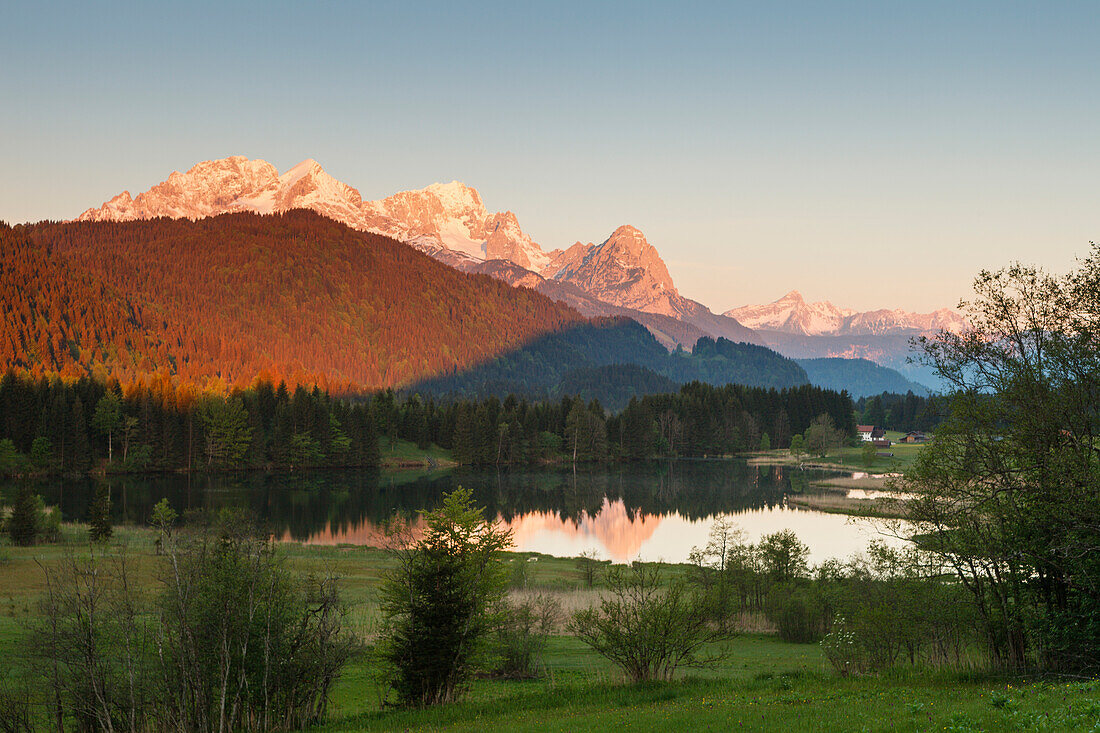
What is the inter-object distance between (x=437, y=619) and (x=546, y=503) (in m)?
90.7

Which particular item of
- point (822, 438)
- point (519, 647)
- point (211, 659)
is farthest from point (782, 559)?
point (822, 438)

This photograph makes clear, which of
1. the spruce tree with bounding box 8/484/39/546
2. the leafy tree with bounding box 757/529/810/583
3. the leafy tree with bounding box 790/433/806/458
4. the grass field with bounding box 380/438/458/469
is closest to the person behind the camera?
the leafy tree with bounding box 757/529/810/583

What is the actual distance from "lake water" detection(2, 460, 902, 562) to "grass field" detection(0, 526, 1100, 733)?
44.4 metres

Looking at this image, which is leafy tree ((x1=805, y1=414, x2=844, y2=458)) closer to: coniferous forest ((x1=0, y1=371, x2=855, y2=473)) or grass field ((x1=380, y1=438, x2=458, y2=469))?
coniferous forest ((x1=0, y1=371, x2=855, y2=473))

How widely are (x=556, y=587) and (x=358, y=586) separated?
13.3 metres

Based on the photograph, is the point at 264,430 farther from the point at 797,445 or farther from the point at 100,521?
the point at 797,445

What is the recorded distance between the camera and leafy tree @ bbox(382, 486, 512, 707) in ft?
82.7

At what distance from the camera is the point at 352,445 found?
165625 mm

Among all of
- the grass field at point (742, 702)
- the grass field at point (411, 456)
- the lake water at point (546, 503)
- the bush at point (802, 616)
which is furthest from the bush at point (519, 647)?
the grass field at point (411, 456)

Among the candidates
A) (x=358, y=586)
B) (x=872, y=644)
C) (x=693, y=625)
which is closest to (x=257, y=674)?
(x=693, y=625)

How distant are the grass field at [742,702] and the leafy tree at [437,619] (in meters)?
1.49

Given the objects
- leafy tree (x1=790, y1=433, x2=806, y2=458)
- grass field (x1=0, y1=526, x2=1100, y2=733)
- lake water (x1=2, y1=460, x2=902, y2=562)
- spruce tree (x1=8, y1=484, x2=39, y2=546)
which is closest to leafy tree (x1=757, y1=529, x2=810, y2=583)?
grass field (x1=0, y1=526, x2=1100, y2=733)

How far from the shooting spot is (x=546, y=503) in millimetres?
115875

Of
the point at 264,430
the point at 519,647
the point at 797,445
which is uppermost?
the point at 264,430
